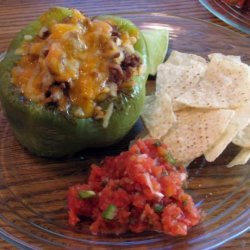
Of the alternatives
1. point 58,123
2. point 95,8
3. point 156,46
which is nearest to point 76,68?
point 58,123

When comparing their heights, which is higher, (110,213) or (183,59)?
(183,59)

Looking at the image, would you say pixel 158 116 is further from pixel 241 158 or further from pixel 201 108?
pixel 241 158

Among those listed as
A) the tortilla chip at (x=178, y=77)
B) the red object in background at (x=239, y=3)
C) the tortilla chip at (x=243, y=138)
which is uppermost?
the red object in background at (x=239, y=3)

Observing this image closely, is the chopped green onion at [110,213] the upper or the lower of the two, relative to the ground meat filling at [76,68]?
lower

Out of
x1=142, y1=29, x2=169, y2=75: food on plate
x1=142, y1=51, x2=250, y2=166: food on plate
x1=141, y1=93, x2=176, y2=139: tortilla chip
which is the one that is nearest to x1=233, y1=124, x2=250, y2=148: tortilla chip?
x1=142, y1=51, x2=250, y2=166: food on plate

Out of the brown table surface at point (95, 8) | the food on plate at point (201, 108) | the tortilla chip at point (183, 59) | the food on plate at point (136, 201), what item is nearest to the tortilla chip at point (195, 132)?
the food on plate at point (201, 108)

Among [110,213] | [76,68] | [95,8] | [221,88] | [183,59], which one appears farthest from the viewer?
[95,8]

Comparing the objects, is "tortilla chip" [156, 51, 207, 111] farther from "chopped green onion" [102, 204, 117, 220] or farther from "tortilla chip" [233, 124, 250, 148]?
"chopped green onion" [102, 204, 117, 220]

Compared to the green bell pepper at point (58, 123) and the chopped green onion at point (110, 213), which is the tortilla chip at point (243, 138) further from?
the chopped green onion at point (110, 213)
